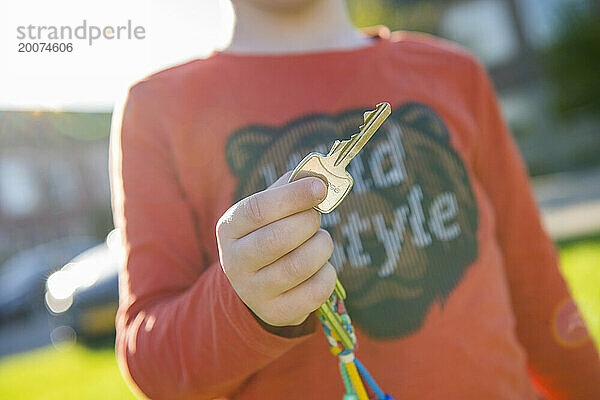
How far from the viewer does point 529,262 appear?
97cm

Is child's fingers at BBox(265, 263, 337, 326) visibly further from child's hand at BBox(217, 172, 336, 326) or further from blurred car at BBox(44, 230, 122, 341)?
blurred car at BBox(44, 230, 122, 341)

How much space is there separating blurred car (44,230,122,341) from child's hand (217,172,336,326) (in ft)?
13.6

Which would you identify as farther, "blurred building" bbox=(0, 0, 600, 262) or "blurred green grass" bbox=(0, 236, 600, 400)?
"blurred building" bbox=(0, 0, 600, 262)

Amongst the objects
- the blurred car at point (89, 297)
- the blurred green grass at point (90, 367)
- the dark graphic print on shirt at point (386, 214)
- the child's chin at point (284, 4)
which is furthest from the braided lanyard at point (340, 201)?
the blurred car at point (89, 297)

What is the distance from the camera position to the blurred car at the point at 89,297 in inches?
183

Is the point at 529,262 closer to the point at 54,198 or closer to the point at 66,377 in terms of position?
Answer: the point at 66,377

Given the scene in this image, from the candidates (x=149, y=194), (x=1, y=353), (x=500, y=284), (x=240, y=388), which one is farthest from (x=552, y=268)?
(x=1, y=353)

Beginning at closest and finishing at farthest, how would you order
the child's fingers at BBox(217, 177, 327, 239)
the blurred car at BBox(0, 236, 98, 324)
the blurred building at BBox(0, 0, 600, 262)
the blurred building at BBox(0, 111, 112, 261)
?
the child's fingers at BBox(217, 177, 327, 239)
the blurred car at BBox(0, 236, 98, 324)
the blurred building at BBox(0, 0, 600, 262)
the blurred building at BBox(0, 111, 112, 261)

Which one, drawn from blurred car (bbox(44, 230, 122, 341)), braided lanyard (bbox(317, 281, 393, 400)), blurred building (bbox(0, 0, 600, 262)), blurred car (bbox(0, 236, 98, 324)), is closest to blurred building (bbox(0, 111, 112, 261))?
blurred building (bbox(0, 0, 600, 262))

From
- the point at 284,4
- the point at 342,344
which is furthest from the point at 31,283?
the point at 342,344

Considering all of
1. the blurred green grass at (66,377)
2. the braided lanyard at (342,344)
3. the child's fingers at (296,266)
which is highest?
the child's fingers at (296,266)

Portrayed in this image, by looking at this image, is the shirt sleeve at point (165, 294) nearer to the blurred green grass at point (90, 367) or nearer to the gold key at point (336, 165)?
the gold key at point (336, 165)

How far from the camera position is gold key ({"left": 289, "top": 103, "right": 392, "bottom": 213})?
1.67 ft

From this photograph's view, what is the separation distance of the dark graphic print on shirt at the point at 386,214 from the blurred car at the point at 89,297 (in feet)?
12.8
